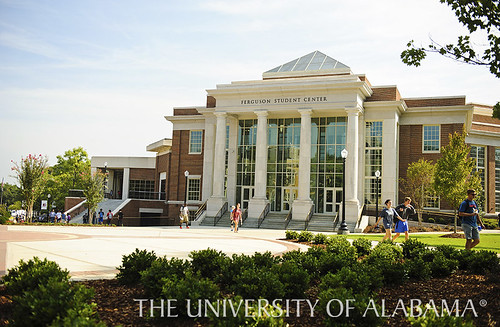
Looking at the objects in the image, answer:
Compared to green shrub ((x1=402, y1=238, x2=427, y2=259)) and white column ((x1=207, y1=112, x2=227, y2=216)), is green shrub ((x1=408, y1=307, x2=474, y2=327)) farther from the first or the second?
white column ((x1=207, y1=112, x2=227, y2=216))

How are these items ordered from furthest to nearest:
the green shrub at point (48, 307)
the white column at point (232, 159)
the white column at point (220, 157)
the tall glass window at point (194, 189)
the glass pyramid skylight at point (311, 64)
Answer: the tall glass window at point (194, 189), the glass pyramid skylight at point (311, 64), the white column at point (232, 159), the white column at point (220, 157), the green shrub at point (48, 307)

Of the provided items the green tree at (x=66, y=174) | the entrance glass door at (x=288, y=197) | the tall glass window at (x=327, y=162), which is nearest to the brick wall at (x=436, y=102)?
the tall glass window at (x=327, y=162)

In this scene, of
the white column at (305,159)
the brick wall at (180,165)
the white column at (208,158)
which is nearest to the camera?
the white column at (305,159)

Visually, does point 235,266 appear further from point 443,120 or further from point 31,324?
point 443,120

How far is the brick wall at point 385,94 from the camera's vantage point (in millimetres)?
37062

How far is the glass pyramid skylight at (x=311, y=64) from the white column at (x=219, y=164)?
8.74 meters

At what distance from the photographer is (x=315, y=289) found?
25.5ft

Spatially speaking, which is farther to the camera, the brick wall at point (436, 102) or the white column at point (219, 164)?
the white column at point (219, 164)

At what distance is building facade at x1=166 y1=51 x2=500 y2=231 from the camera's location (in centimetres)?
3556

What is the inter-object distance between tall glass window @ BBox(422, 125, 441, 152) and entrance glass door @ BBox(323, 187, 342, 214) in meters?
8.36

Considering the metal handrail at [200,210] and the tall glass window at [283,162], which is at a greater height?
the tall glass window at [283,162]

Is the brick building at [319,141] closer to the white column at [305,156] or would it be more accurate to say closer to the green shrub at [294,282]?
the white column at [305,156]

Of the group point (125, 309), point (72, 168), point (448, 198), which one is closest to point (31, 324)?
point (125, 309)

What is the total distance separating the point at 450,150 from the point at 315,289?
897 inches
